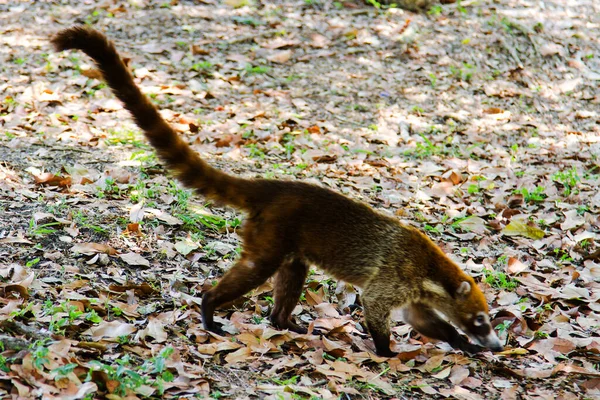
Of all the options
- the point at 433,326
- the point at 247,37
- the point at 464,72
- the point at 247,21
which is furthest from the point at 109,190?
the point at 464,72

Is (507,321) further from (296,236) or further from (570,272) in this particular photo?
(296,236)

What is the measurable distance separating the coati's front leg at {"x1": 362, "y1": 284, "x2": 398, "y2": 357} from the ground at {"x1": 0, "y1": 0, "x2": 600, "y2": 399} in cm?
10

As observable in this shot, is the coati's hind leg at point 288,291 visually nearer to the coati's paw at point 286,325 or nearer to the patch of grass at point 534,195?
the coati's paw at point 286,325

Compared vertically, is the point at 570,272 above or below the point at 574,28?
below

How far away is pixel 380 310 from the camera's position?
4.80m

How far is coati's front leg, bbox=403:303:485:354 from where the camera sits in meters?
4.95

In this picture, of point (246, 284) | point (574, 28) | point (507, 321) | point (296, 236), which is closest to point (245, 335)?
point (246, 284)

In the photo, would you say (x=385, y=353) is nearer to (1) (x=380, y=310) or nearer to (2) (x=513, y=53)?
(1) (x=380, y=310)

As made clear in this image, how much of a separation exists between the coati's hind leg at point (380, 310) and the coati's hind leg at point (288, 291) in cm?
46

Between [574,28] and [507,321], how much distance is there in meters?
7.68

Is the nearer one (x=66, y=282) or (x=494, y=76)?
(x=66, y=282)

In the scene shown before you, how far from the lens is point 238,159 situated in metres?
7.38

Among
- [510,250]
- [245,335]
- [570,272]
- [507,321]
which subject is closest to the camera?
[245,335]

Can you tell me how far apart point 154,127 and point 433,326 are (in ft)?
7.72
